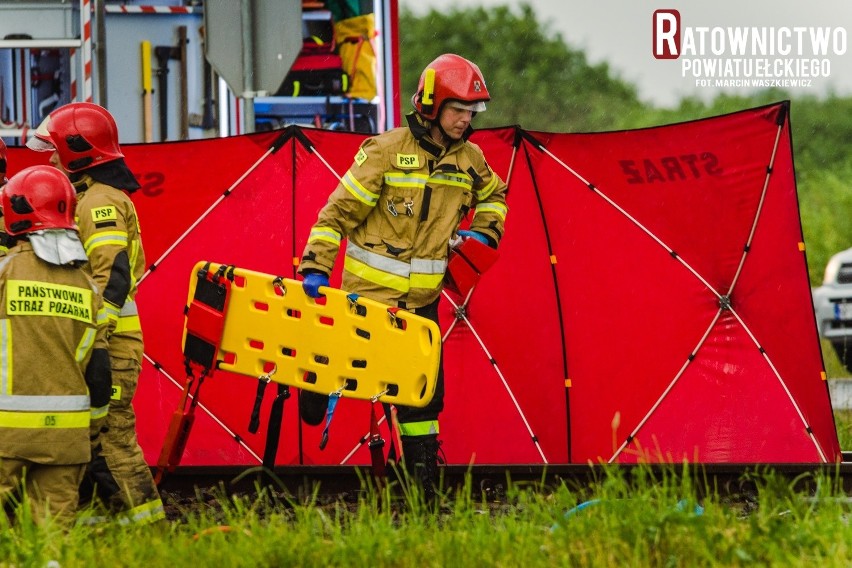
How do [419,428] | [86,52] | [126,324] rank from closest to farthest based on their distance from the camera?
1. [126,324]
2. [419,428]
3. [86,52]

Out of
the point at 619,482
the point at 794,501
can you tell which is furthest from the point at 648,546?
the point at 794,501

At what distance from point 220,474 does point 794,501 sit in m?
2.96

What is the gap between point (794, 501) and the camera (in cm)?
494

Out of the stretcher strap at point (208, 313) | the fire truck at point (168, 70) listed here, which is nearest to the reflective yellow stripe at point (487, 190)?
the stretcher strap at point (208, 313)

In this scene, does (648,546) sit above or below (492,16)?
below

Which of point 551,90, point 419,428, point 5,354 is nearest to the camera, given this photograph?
point 5,354

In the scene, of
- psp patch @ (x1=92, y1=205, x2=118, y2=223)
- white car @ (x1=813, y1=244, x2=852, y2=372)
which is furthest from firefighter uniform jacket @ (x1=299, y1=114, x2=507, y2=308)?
white car @ (x1=813, y1=244, x2=852, y2=372)

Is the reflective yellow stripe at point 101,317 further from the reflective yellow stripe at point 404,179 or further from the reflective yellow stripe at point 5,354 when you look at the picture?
the reflective yellow stripe at point 404,179

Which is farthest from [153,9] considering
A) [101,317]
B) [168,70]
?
[101,317]

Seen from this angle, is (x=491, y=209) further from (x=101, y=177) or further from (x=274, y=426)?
(x=101, y=177)

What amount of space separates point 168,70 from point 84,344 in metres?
4.50

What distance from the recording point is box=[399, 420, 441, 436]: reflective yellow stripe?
20.3 feet

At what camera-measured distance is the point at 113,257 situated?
5.77 m

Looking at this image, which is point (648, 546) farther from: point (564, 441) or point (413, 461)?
point (564, 441)
